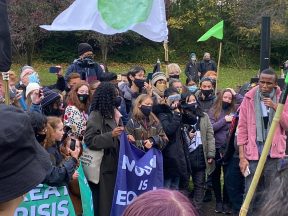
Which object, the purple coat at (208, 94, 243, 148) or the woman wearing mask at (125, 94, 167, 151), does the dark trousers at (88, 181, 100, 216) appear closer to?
the woman wearing mask at (125, 94, 167, 151)

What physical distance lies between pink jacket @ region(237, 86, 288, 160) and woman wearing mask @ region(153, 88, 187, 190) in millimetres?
705

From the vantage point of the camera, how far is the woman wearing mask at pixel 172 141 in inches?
224

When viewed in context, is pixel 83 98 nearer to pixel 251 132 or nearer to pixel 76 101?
pixel 76 101

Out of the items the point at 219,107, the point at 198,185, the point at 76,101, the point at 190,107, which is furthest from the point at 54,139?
the point at 219,107

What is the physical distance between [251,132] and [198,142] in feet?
2.95

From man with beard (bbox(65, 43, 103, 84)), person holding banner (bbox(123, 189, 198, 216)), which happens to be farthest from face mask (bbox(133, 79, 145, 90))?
person holding banner (bbox(123, 189, 198, 216))

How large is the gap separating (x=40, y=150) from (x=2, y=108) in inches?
7.1

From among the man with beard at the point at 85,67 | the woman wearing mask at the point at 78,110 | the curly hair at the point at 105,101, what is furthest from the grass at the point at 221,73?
the curly hair at the point at 105,101

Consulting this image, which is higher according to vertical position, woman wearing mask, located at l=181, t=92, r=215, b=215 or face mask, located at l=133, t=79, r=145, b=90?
face mask, located at l=133, t=79, r=145, b=90

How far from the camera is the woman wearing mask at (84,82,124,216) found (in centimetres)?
501

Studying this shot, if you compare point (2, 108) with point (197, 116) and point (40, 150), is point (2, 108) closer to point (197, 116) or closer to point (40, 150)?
point (40, 150)

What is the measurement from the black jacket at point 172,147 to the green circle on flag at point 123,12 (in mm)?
1126

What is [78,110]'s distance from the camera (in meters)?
5.56

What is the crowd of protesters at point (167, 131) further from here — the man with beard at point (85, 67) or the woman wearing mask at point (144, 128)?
the man with beard at point (85, 67)
